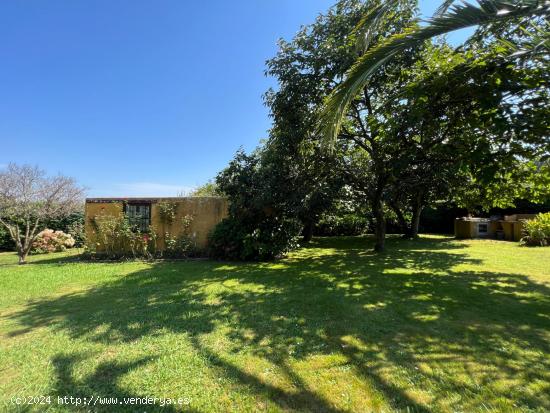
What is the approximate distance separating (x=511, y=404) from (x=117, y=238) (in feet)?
38.3

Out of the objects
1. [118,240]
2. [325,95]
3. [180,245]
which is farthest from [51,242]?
[325,95]

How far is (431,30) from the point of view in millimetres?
4078

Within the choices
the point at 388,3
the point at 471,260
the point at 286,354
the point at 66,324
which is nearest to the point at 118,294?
the point at 66,324

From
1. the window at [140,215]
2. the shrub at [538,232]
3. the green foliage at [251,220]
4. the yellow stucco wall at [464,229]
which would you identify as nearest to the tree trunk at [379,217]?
the green foliage at [251,220]

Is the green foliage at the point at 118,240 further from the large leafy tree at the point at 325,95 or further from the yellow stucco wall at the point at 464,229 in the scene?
the yellow stucco wall at the point at 464,229

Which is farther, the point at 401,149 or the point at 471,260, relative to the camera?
the point at 471,260

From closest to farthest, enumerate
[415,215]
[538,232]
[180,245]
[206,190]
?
[180,245] → [538,232] → [415,215] → [206,190]

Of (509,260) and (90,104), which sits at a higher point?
(90,104)

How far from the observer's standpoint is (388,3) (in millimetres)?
4516

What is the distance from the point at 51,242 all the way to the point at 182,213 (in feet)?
26.7

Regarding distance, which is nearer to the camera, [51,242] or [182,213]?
[182,213]

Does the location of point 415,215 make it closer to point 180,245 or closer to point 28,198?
point 180,245

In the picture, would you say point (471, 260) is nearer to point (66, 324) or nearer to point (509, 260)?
point (509, 260)

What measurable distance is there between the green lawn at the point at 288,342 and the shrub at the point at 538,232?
6.39 meters
